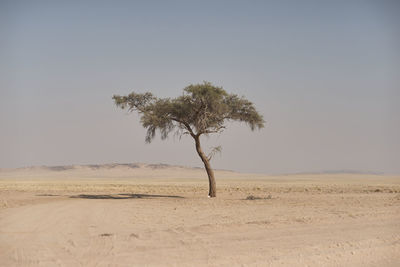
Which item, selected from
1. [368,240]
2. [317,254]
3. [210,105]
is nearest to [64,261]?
[317,254]

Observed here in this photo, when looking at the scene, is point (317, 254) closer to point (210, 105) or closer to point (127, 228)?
point (127, 228)

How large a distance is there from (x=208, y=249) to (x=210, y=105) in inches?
805

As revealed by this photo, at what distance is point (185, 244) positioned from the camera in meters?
11.7

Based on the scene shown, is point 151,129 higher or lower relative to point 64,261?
higher

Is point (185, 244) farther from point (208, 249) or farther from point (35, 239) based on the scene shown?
point (35, 239)

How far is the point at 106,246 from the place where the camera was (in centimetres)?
1155

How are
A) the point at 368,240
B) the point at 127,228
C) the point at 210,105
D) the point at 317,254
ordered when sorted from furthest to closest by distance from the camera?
the point at 210,105, the point at 127,228, the point at 368,240, the point at 317,254

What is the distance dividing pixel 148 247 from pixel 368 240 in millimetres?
6351

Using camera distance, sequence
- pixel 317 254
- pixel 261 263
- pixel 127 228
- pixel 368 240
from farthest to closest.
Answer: pixel 127 228
pixel 368 240
pixel 317 254
pixel 261 263

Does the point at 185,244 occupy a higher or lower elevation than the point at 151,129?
lower

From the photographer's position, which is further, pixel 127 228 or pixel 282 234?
pixel 127 228

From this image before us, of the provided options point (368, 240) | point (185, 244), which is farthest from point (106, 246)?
point (368, 240)

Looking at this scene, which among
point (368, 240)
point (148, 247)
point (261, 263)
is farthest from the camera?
point (368, 240)

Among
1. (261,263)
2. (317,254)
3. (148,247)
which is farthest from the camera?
(148,247)
